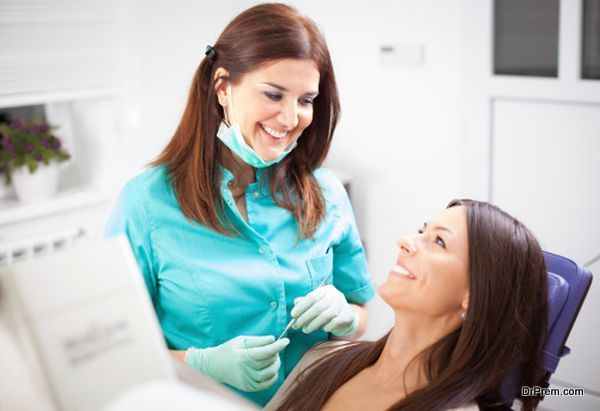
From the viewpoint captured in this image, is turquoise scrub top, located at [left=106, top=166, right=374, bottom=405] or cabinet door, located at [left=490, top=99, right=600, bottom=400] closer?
turquoise scrub top, located at [left=106, top=166, right=374, bottom=405]

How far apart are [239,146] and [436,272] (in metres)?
0.51

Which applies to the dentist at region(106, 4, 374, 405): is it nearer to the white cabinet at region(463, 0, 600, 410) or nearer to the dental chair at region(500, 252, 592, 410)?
the dental chair at region(500, 252, 592, 410)

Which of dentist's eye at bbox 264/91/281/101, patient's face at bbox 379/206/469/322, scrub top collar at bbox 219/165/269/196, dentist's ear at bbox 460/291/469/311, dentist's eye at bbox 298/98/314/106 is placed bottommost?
dentist's ear at bbox 460/291/469/311

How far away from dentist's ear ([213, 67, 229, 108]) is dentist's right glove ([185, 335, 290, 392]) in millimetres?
534

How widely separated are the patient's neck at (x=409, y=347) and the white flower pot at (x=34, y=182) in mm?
1767

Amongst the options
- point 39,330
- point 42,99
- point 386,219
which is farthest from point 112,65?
point 39,330

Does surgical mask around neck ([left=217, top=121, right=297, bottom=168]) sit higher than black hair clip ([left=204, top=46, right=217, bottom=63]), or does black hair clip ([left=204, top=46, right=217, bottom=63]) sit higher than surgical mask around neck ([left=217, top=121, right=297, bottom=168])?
black hair clip ([left=204, top=46, right=217, bottom=63])

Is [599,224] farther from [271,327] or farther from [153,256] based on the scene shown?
[153,256]

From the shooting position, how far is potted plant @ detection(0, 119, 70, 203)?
2865 mm

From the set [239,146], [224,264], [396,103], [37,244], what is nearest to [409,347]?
[224,264]

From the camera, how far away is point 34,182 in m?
2.88

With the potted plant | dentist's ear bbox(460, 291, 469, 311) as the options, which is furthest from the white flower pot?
dentist's ear bbox(460, 291, 469, 311)

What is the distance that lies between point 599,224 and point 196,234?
1.77 meters

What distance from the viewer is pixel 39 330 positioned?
21.5 inches
